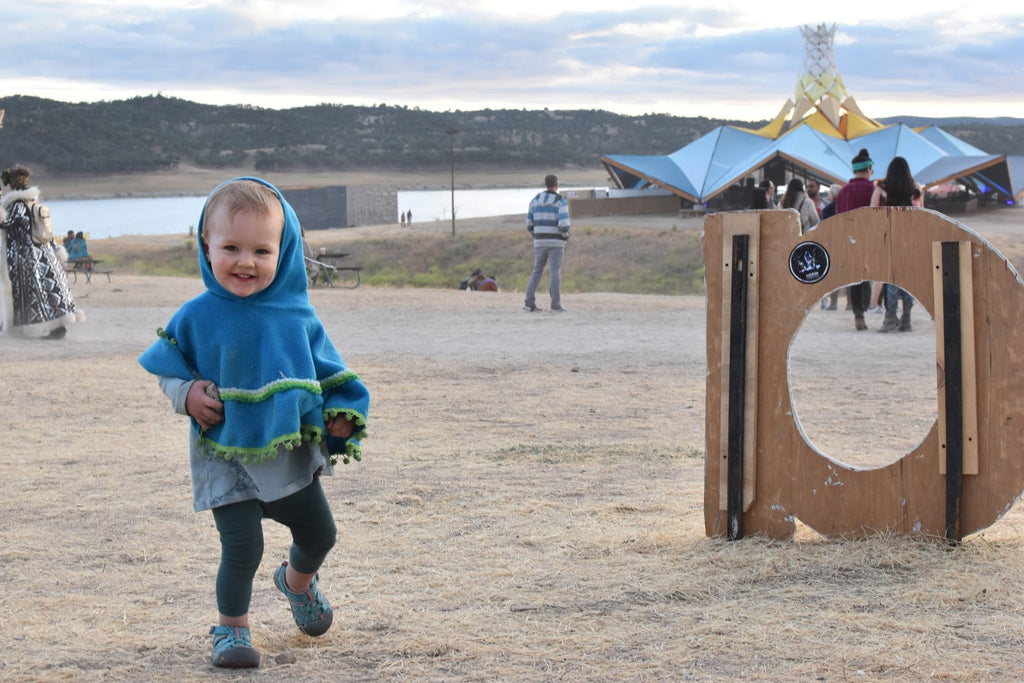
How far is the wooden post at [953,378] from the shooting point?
4.20m

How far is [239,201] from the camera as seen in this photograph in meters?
3.27

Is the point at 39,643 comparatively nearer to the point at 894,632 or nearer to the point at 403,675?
the point at 403,675

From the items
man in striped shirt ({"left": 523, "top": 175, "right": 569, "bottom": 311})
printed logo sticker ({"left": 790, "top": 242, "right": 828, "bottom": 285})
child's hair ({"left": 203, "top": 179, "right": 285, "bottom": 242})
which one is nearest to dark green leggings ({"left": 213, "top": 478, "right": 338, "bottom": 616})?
child's hair ({"left": 203, "top": 179, "right": 285, "bottom": 242})

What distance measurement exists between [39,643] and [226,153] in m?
113

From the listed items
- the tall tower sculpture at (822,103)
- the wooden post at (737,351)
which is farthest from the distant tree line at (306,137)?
the wooden post at (737,351)

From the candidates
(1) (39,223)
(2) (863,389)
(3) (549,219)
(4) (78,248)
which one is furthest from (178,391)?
(4) (78,248)

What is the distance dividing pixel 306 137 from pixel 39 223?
113m

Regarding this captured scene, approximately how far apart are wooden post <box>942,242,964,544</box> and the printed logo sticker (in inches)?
17.2

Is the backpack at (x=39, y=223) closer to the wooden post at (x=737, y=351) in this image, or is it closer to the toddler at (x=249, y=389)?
the wooden post at (x=737, y=351)

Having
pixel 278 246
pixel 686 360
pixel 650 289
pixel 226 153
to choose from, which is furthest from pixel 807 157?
pixel 226 153

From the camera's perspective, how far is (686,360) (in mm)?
10492

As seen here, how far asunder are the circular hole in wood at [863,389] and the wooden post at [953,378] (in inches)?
25.4

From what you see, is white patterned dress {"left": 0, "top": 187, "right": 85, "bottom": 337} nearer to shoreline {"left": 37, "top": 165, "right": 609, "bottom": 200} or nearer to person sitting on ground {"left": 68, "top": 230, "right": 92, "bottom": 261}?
person sitting on ground {"left": 68, "top": 230, "right": 92, "bottom": 261}

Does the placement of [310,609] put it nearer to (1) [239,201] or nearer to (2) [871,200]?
(1) [239,201]
